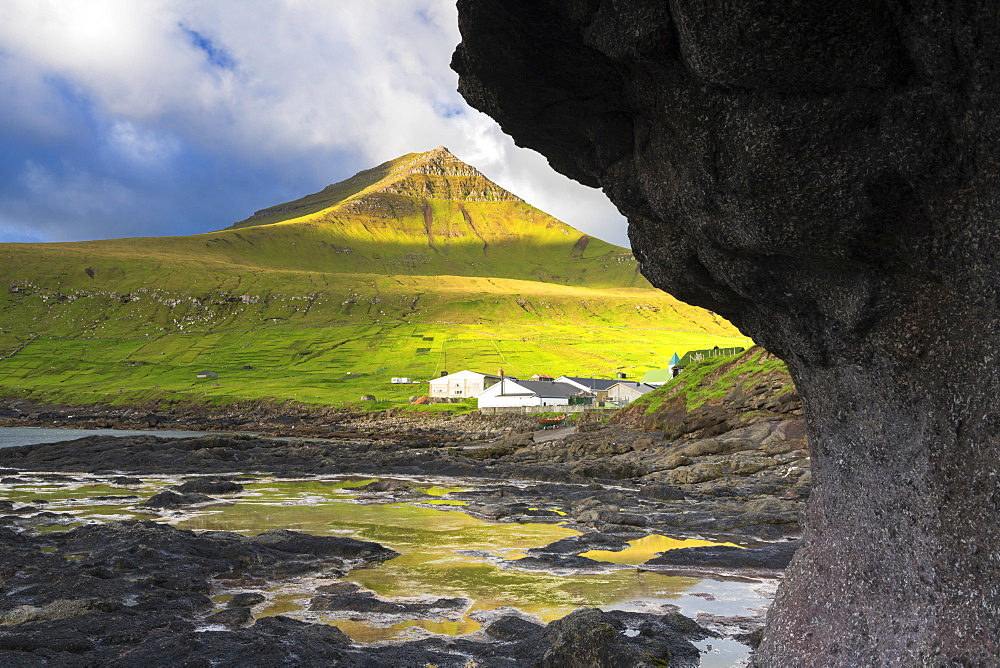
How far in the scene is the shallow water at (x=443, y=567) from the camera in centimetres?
1095

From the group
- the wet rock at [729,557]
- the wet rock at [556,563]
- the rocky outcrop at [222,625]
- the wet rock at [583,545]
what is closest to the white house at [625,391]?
the wet rock at [583,545]

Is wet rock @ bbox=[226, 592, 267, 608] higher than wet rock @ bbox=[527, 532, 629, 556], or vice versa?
wet rock @ bbox=[527, 532, 629, 556]

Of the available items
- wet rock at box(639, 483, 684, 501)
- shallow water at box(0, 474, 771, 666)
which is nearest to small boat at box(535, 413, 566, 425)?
shallow water at box(0, 474, 771, 666)

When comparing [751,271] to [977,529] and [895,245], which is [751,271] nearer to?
[895,245]

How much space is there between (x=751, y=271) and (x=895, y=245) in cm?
134

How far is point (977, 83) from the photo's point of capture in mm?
4746

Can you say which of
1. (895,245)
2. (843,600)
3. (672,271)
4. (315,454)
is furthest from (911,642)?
(315,454)

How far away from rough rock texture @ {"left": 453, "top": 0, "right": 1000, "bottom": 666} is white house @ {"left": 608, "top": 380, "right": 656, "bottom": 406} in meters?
101

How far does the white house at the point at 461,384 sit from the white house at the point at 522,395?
12.1m

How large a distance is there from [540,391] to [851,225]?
109667 mm

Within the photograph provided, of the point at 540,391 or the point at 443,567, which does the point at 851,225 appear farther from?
the point at 540,391

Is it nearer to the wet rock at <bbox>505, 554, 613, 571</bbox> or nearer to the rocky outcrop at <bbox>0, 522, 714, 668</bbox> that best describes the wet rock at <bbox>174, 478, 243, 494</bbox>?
the rocky outcrop at <bbox>0, 522, 714, 668</bbox>

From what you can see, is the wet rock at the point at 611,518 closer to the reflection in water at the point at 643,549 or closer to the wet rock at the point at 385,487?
the reflection in water at the point at 643,549

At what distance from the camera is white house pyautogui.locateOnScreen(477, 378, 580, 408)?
11206 cm
